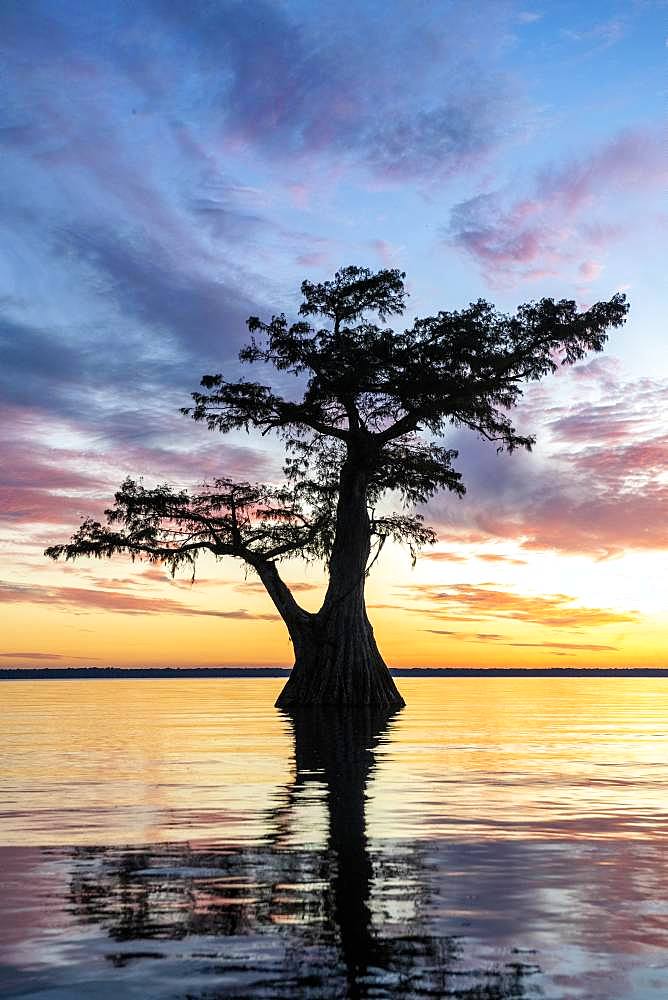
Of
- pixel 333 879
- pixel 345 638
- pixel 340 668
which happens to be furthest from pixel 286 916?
pixel 345 638

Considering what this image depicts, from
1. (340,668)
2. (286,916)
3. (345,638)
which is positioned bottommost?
(286,916)

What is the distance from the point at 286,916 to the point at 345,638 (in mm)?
37776

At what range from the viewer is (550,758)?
68.8 ft

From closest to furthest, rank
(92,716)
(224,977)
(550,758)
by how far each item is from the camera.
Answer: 1. (224,977)
2. (550,758)
3. (92,716)

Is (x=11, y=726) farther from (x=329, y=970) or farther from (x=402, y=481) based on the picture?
(x=329, y=970)

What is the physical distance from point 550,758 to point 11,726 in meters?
16.5

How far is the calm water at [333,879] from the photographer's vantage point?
5773 millimetres

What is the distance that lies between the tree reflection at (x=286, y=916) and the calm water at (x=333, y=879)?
0.07 feet

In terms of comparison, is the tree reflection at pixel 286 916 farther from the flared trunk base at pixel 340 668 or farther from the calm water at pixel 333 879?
the flared trunk base at pixel 340 668

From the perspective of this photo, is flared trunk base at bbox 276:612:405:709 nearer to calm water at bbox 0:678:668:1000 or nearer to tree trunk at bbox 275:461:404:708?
tree trunk at bbox 275:461:404:708

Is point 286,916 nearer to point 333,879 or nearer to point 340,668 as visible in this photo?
point 333,879

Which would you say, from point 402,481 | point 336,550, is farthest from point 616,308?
point 336,550

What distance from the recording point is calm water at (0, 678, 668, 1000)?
5773mm

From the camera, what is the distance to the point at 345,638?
1762 inches
